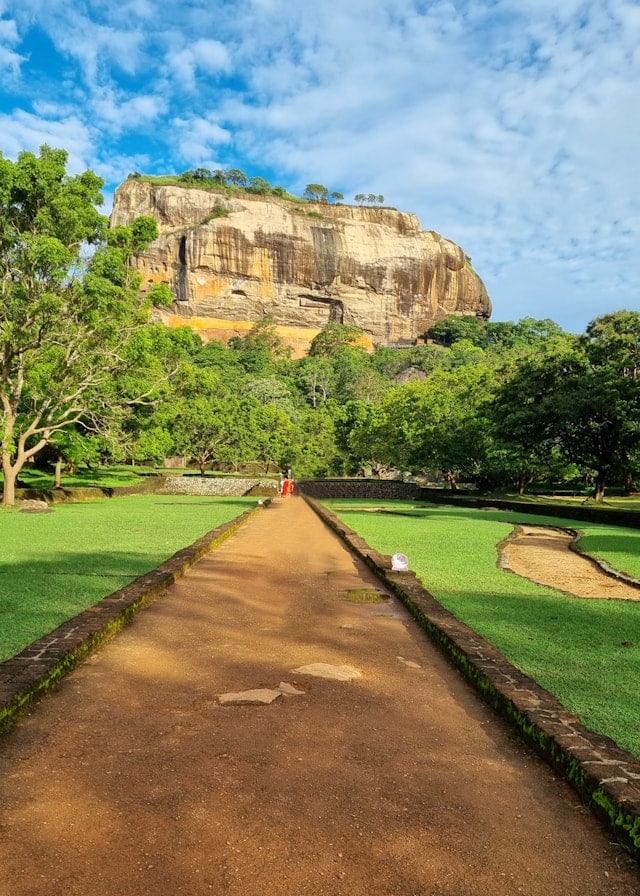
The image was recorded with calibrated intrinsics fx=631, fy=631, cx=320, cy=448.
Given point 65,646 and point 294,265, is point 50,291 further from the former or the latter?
point 294,265

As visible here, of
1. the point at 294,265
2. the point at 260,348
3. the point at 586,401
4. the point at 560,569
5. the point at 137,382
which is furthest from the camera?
the point at 294,265

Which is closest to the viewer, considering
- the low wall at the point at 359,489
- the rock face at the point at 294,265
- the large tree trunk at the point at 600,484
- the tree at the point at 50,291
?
the tree at the point at 50,291

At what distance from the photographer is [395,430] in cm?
4188

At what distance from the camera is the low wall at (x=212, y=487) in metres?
39.5

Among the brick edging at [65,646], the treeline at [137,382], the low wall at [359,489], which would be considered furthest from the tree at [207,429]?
the brick edging at [65,646]

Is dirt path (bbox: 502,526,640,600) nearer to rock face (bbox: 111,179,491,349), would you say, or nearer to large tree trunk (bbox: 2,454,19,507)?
large tree trunk (bbox: 2,454,19,507)

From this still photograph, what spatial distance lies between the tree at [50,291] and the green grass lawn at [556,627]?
14.5 metres

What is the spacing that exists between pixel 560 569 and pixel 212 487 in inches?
1315

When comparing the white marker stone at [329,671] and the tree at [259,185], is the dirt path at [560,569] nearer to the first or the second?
the white marker stone at [329,671]

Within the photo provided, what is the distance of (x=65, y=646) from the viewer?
4703 mm

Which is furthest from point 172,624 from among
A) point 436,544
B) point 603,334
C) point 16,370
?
point 603,334

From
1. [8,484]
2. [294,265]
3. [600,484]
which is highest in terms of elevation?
[294,265]

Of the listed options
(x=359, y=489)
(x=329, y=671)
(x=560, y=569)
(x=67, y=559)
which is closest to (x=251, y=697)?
(x=329, y=671)

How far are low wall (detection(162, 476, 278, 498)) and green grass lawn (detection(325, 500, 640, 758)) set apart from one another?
28017 mm
